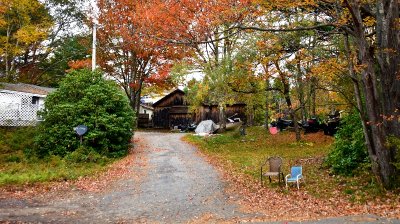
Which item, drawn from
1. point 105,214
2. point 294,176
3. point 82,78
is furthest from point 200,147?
point 105,214

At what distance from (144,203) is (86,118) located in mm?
9147

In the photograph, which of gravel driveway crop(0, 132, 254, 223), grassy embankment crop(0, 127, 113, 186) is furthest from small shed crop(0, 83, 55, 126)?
gravel driveway crop(0, 132, 254, 223)

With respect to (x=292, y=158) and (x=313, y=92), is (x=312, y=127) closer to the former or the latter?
(x=313, y=92)

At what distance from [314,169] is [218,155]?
632cm

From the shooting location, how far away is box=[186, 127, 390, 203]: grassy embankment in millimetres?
10453

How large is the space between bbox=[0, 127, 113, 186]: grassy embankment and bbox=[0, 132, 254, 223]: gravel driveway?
1.97 metres

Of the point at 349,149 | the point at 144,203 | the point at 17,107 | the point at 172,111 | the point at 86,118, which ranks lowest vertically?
the point at 144,203

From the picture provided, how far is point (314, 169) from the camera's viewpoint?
45.6 ft

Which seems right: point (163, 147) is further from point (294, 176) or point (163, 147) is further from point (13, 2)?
point (13, 2)

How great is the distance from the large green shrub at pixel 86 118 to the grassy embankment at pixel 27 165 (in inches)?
34.5

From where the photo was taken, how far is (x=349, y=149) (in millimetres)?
12930

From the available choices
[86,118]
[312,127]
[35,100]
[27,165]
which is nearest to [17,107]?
[35,100]

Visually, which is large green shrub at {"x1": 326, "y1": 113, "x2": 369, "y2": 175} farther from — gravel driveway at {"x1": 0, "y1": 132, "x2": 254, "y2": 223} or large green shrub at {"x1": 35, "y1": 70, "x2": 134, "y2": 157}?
large green shrub at {"x1": 35, "y1": 70, "x2": 134, "y2": 157}

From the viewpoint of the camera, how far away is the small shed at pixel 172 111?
39.6 meters
